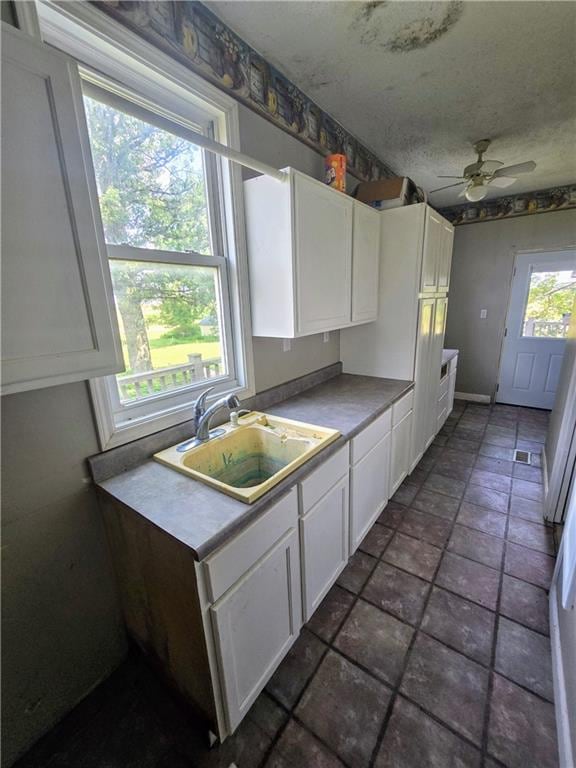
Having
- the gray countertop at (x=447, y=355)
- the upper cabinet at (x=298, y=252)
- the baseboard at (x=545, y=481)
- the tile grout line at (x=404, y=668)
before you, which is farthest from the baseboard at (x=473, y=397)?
the upper cabinet at (x=298, y=252)

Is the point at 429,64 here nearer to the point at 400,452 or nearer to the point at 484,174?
the point at 484,174

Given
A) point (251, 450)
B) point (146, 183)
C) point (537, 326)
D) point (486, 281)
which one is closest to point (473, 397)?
point (537, 326)

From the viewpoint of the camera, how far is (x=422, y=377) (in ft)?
8.27

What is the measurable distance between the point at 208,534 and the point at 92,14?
163 centimetres

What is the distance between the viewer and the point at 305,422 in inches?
64.4

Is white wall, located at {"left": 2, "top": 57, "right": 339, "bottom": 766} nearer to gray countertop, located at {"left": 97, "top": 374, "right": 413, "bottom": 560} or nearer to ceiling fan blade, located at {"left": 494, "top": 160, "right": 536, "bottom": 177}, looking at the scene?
gray countertop, located at {"left": 97, "top": 374, "right": 413, "bottom": 560}

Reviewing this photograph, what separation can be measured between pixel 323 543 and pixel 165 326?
1228 mm

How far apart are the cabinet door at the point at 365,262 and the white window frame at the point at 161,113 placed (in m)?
0.77

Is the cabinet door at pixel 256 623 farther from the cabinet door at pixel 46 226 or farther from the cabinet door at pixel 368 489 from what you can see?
the cabinet door at pixel 46 226

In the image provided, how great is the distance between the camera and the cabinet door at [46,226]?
0.70m

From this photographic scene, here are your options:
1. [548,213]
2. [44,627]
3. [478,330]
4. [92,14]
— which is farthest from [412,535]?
[548,213]

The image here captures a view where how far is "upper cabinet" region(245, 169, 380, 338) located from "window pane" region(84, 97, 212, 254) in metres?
0.28

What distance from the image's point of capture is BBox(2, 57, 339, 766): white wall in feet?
3.26

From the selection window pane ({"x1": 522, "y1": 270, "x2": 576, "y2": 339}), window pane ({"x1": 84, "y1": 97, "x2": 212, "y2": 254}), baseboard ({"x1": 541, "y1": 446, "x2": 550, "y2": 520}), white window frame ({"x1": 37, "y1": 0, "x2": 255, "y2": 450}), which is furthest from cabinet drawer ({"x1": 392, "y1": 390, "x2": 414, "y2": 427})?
window pane ({"x1": 522, "y1": 270, "x2": 576, "y2": 339})
